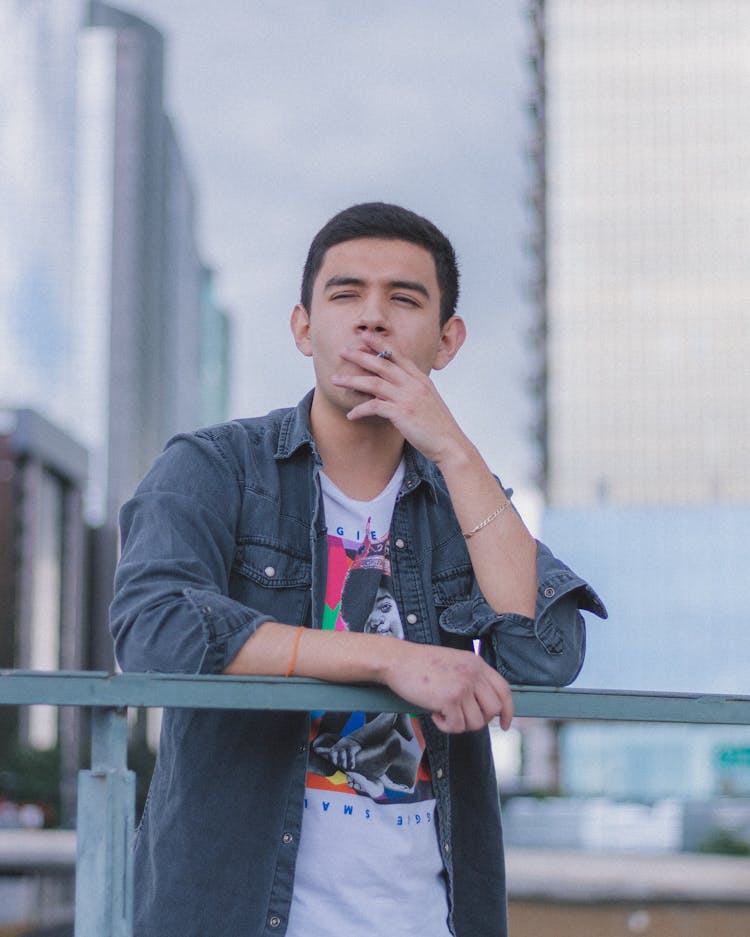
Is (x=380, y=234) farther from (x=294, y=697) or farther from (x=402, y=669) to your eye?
(x=294, y=697)

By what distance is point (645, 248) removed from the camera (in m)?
79.5

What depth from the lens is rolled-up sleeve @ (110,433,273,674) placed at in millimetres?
1703

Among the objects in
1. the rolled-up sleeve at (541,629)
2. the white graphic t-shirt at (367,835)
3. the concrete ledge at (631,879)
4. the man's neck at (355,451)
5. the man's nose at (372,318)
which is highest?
the man's nose at (372,318)

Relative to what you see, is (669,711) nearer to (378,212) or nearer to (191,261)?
(378,212)

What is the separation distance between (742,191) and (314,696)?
8355 cm

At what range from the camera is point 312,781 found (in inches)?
72.7

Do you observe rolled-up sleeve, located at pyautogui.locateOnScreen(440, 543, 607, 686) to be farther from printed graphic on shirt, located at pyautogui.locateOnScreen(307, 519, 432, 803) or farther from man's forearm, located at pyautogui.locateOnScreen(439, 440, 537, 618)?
printed graphic on shirt, located at pyautogui.locateOnScreen(307, 519, 432, 803)

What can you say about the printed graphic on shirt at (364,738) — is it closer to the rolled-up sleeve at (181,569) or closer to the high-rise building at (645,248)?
the rolled-up sleeve at (181,569)

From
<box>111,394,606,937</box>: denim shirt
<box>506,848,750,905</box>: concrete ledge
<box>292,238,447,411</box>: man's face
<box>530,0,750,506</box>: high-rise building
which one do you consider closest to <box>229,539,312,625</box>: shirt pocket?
<box>111,394,606,937</box>: denim shirt

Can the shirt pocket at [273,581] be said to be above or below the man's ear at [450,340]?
below

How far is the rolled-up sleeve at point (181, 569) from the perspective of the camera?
5.59 feet

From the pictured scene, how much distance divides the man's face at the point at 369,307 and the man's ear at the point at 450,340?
0.36 feet

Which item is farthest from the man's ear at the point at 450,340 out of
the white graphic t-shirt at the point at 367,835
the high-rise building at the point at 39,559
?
the high-rise building at the point at 39,559

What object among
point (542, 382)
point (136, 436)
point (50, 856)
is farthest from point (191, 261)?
point (50, 856)
